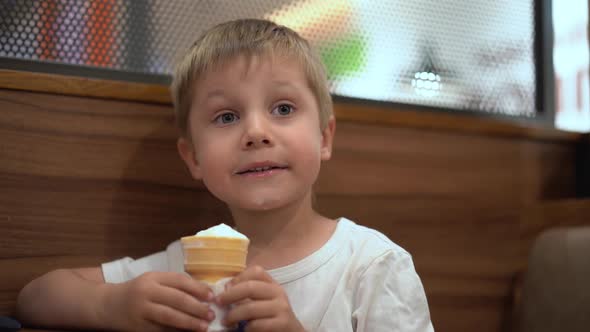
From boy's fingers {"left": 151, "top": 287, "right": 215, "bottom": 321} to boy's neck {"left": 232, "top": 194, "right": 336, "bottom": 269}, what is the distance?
1.33 ft

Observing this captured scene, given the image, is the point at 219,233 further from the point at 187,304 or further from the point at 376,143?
the point at 376,143

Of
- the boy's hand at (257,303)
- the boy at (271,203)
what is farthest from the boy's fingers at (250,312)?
the boy at (271,203)

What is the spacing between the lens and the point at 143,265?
4.66 feet

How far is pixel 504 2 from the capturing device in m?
1.96

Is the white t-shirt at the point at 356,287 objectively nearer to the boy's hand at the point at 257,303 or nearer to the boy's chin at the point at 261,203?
the boy's chin at the point at 261,203

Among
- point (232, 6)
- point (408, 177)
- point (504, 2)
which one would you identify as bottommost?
point (408, 177)

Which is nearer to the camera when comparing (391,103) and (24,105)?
(24,105)

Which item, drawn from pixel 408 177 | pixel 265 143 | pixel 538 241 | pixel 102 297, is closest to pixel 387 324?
pixel 265 143

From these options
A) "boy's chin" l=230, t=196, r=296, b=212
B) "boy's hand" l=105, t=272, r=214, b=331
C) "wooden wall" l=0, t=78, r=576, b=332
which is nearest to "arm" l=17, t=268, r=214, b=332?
"boy's hand" l=105, t=272, r=214, b=331

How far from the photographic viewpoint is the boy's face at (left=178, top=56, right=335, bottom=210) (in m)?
1.26

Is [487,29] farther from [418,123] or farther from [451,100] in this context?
[418,123]

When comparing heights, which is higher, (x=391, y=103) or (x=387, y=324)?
(x=391, y=103)

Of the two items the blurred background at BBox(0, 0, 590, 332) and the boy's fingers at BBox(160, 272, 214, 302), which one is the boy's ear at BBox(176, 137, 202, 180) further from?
the boy's fingers at BBox(160, 272, 214, 302)

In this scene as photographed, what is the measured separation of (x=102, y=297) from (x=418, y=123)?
93 cm
